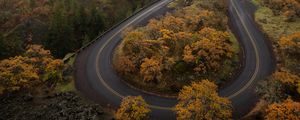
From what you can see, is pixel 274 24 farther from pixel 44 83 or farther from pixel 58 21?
pixel 58 21

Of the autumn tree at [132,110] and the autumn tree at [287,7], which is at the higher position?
the autumn tree at [287,7]

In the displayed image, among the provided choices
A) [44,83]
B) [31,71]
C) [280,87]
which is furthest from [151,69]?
[31,71]

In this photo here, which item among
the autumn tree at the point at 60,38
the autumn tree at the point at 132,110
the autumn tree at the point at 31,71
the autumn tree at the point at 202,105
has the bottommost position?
the autumn tree at the point at 202,105

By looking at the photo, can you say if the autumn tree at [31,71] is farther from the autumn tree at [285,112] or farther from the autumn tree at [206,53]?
the autumn tree at [285,112]

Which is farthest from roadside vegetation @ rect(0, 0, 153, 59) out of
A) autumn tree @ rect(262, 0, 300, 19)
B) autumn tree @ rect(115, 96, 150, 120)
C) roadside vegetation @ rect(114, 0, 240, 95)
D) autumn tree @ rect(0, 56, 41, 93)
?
autumn tree @ rect(262, 0, 300, 19)

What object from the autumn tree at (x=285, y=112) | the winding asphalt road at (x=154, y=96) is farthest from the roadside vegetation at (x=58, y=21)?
the autumn tree at (x=285, y=112)

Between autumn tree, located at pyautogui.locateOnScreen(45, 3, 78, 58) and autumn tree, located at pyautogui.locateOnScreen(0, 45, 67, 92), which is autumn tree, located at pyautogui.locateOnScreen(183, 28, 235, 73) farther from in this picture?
autumn tree, located at pyautogui.locateOnScreen(45, 3, 78, 58)

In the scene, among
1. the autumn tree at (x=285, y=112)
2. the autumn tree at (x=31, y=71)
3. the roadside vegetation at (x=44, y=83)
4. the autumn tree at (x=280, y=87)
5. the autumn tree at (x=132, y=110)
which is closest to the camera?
the autumn tree at (x=285, y=112)

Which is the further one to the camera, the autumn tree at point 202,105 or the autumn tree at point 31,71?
the autumn tree at point 31,71
